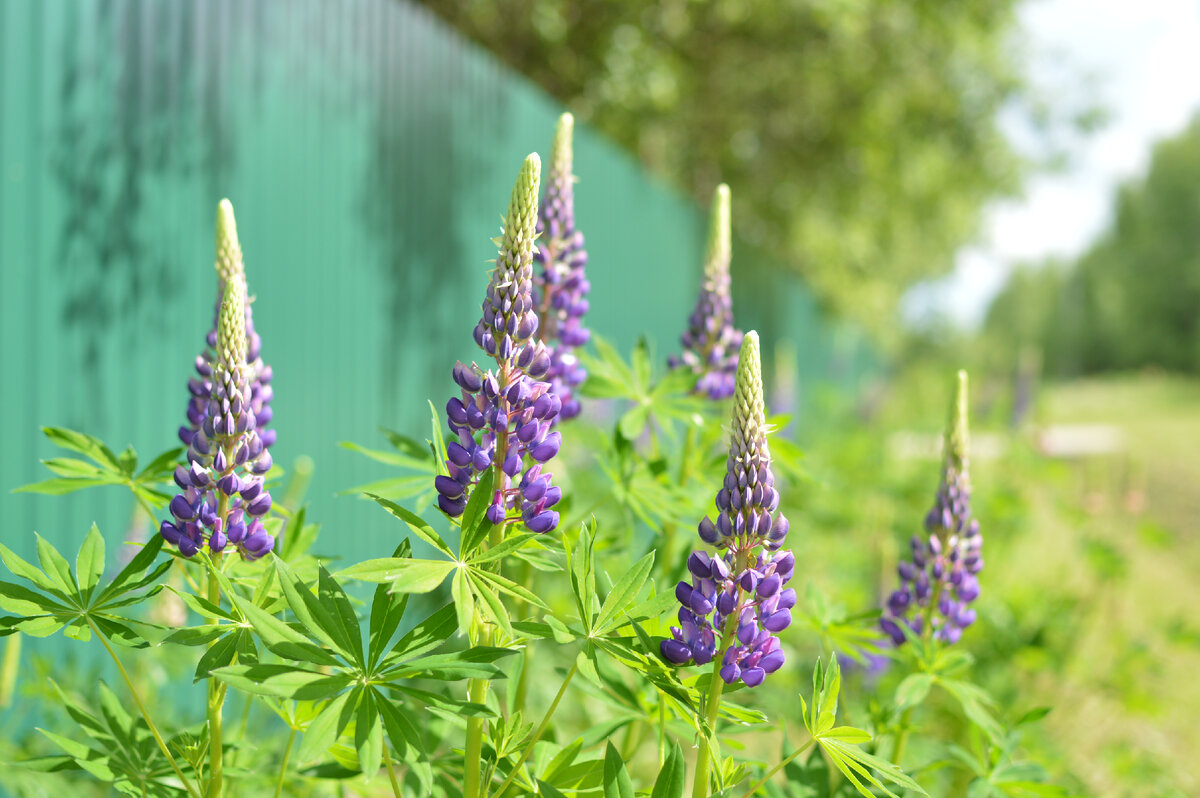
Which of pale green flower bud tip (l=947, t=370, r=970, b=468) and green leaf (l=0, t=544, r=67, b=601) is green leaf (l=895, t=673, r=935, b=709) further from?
green leaf (l=0, t=544, r=67, b=601)

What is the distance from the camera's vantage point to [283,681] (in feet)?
3.67

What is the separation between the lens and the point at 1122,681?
158 inches

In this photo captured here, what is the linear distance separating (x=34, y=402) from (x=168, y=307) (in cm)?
65

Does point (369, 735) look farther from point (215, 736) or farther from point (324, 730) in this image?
point (215, 736)

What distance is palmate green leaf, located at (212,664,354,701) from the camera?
1.08 m

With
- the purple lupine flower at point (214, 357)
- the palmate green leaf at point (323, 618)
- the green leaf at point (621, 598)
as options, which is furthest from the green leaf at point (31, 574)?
the green leaf at point (621, 598)

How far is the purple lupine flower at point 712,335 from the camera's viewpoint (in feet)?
7.40

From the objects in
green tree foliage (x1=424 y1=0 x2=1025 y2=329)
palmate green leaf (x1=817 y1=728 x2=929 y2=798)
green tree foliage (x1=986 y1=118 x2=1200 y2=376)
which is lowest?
palmate green leaf (x1=817 y1=728 x2=929 y2=798)

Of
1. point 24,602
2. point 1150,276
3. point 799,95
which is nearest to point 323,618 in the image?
point 24,602

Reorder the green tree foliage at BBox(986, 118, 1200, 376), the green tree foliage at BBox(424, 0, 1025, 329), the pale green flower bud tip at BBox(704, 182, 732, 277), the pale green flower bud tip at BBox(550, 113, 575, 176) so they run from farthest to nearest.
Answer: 1. the green tree foliage at BBox(986, 118, 1200, 376)
2. the green tree foliage at BBox(424, 0, 1025, 329)
3. the pale green flower bud tip at BBox(704, 182, 732, 277)
4. the pale green flower bud tip at BBox(550, 113, 575, 176)

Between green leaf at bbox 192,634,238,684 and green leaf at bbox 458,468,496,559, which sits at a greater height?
green leaf at bbox 458,468,496,559

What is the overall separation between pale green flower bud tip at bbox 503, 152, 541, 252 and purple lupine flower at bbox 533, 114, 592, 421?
0.59 m

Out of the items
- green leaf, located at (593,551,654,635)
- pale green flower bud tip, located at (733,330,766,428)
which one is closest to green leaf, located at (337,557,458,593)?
green leaf, located at (593,551,654,635)

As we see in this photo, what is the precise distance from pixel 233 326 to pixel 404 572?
0.46 meters
